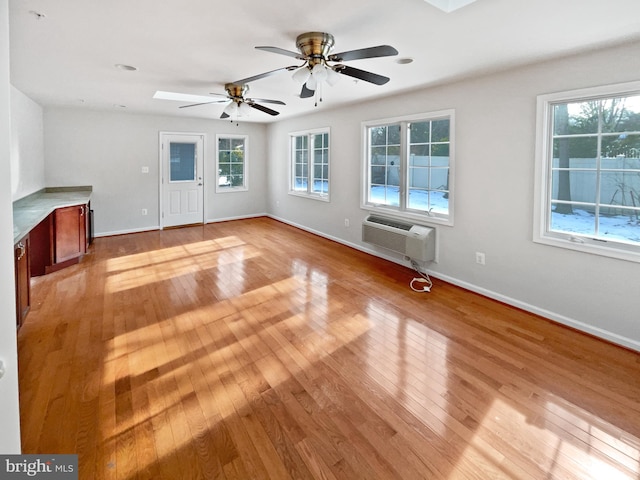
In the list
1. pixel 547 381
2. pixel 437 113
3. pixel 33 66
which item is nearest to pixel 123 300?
pixel 33 66

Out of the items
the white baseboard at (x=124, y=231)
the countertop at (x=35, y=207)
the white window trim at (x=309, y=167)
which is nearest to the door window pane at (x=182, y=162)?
the white baseboard at (x=124, y=231)

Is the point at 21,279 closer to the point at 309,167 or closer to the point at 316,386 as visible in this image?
the point at 316,386

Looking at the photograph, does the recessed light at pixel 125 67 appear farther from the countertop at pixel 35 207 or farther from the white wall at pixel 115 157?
the white wall at pixel 115 157

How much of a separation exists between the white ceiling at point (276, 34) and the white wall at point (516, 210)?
0.72 ft

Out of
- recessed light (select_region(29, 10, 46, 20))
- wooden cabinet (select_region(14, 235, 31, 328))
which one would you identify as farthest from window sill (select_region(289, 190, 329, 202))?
recessed light (select_region(29, 10, 46, 20))

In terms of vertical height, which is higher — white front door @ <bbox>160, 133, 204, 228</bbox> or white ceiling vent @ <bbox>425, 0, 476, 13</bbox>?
white ceiling vent @ <bbox>425, 0, 476, 13</bbox>

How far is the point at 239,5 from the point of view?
229 cm

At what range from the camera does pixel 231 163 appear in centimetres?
834

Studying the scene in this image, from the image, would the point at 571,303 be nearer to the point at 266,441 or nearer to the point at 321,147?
the point at 266,441

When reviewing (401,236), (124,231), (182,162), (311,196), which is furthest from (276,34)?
(124,231)

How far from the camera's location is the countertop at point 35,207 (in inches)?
116

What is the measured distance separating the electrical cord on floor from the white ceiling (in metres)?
2.32

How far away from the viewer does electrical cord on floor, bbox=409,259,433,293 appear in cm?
420

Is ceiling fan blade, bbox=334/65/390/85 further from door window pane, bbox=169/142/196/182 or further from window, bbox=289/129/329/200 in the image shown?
door window pane, bbox=169/142/196/182
